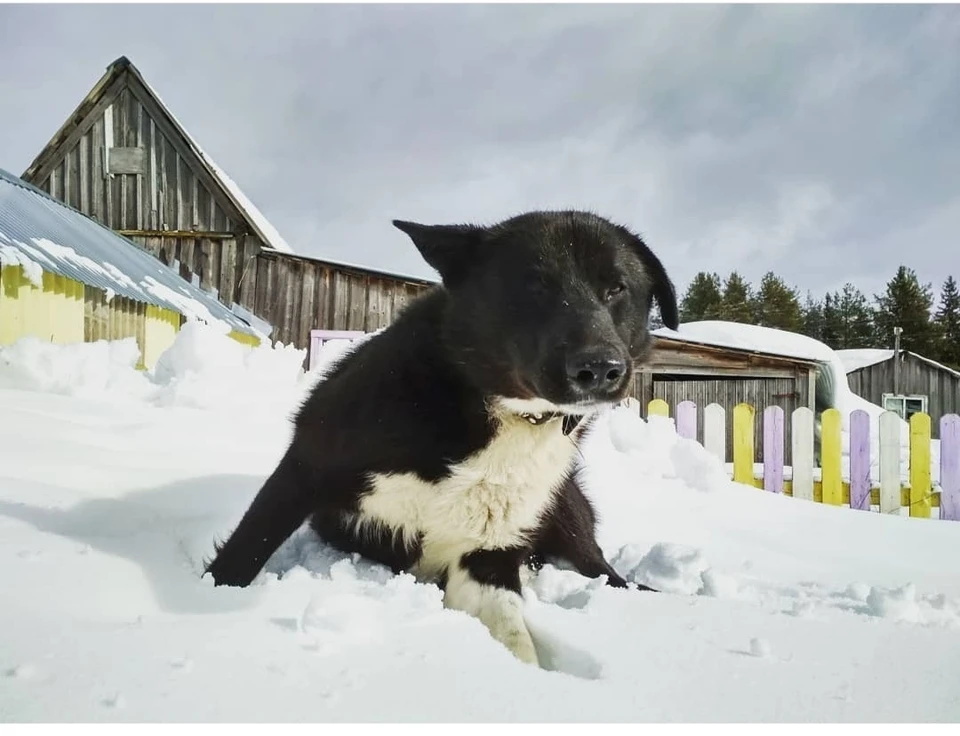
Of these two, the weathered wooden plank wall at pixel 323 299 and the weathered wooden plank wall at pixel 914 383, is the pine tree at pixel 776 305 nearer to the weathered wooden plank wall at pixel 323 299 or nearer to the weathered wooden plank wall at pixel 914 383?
the weathered wooden plank wall at pixel 914 383

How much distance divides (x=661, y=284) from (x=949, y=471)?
480cm

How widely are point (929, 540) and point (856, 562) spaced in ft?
2.86

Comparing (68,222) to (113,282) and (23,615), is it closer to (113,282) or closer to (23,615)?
(113,282)

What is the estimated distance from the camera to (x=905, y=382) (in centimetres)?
2273

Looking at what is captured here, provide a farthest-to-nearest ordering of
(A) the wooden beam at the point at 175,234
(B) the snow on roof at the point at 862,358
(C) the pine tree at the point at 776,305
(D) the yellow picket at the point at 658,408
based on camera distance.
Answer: (C) the pine tree at the point at 776,305, (B) the snow on roof at the point at 862,358, (A) the wooden beam at the point at 175,234, (D) the yellow picket at the point at 658,408

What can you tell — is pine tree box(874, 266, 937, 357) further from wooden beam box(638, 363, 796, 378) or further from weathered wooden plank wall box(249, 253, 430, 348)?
weathered wooden plank wall box(249, 253, 430, 348)

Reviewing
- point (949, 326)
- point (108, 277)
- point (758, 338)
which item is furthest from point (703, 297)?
point (108, 277)

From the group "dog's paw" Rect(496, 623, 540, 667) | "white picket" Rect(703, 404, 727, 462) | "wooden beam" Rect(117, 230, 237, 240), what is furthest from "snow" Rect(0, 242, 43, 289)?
"wooden beam" Rect(117, 230, 237, 240)

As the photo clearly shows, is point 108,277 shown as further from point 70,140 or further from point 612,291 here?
point 70,140

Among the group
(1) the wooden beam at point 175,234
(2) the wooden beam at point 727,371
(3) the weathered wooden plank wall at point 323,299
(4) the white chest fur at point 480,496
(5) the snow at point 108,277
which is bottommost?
(4) the white chest fur at point 480,496

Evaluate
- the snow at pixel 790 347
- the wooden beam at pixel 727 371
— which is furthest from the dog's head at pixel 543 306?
the wooden beam at pixel 727 371

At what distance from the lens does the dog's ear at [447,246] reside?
6.29 ft

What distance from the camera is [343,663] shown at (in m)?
1.12

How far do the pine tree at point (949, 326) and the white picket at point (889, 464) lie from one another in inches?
877
